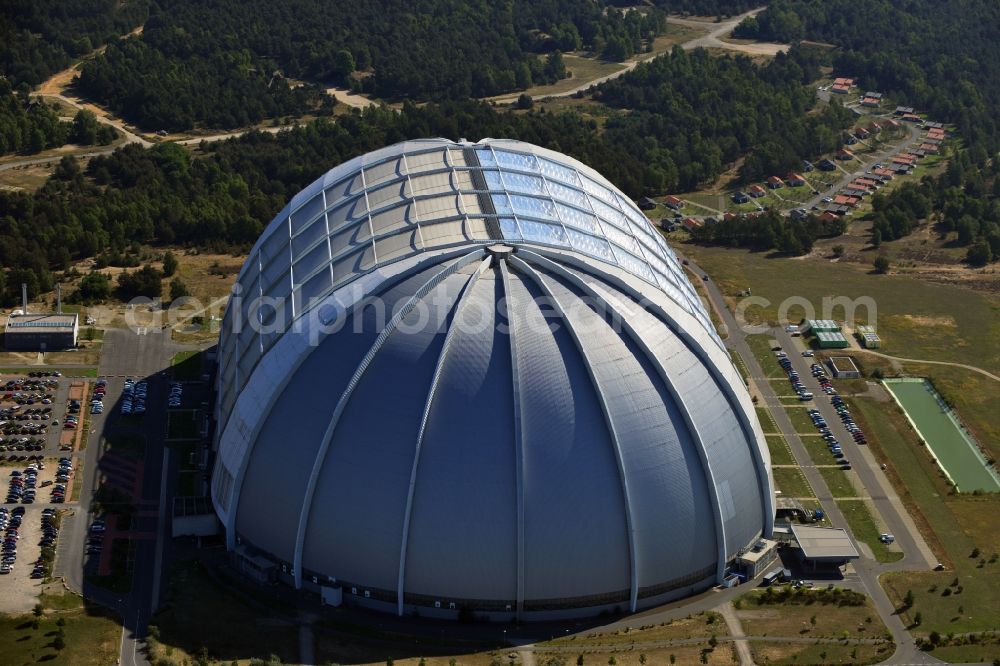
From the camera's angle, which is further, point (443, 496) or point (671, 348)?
point (671, 348)

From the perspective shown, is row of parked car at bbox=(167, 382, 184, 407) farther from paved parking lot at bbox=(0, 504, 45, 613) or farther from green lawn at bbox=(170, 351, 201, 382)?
paved parking lot at bbox=(0, 504, 45, 613)

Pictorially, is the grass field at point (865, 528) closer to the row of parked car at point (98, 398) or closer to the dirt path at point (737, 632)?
the dirt path at point (737, 632)

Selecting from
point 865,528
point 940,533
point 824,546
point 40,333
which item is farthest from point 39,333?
point 940,533

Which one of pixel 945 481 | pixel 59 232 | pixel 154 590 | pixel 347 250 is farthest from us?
pixel 59 232

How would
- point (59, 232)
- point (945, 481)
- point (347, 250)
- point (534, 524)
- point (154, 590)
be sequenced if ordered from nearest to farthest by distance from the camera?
1. point (534, 524)
2. point (154, 590)
3. point (347, 250)
4. point (945, 481)
5. point (59, 232)

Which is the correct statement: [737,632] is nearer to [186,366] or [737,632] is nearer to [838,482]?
[838,482]

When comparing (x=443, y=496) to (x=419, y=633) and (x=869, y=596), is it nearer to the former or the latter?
(x=419, y=633)

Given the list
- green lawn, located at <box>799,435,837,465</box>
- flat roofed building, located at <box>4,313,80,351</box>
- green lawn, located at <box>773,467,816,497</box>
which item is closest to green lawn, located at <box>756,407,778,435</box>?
green lawn, located at <box>799,435,837,465</box>

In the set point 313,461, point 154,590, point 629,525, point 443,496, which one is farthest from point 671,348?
point 154,590
